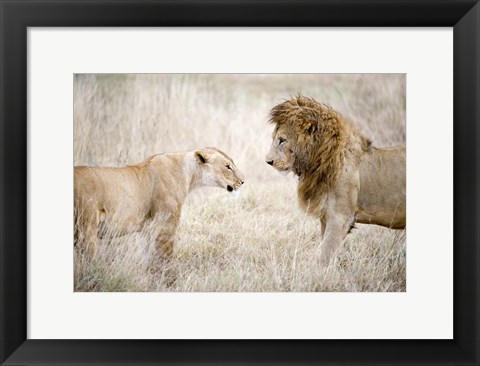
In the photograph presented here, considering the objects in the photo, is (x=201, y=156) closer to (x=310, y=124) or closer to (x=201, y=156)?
(x=201, y=156)

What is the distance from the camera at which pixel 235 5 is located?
4910 millimetres

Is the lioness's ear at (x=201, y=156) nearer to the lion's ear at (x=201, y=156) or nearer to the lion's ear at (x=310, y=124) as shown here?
the lion's ear at (x=201, y=156)

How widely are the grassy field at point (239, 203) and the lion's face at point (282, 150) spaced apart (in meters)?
0.18

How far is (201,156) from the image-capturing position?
595 centimetres

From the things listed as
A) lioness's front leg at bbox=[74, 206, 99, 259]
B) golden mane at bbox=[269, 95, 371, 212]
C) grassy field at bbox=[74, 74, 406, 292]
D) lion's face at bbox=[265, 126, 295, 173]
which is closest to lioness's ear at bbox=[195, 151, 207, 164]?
grassy field at bbox=[74, 74, 406, 292]

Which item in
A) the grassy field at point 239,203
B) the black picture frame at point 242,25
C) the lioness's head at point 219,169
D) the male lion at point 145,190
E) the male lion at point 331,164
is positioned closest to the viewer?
the black picture frame at point 242,25

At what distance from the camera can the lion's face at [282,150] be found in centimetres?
556

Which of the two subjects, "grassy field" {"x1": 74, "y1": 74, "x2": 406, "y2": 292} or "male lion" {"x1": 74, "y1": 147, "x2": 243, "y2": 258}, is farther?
"male lion" {"x1": 74, "y1": 147, "x2": 243, "y2": 258}

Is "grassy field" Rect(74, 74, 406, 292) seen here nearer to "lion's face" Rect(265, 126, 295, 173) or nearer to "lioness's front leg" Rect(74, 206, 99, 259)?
"lioness's front leg" Rect(74, 206, 99, 259)

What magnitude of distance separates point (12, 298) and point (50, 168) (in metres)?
0.87

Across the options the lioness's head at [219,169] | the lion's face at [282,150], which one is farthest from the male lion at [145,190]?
the lion's face at [282,150]

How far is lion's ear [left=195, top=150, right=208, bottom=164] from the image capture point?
5.94 meters

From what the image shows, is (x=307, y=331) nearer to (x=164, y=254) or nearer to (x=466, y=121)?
(x=164, y=254)

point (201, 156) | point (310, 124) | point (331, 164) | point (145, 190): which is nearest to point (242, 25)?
point (310, 124)
